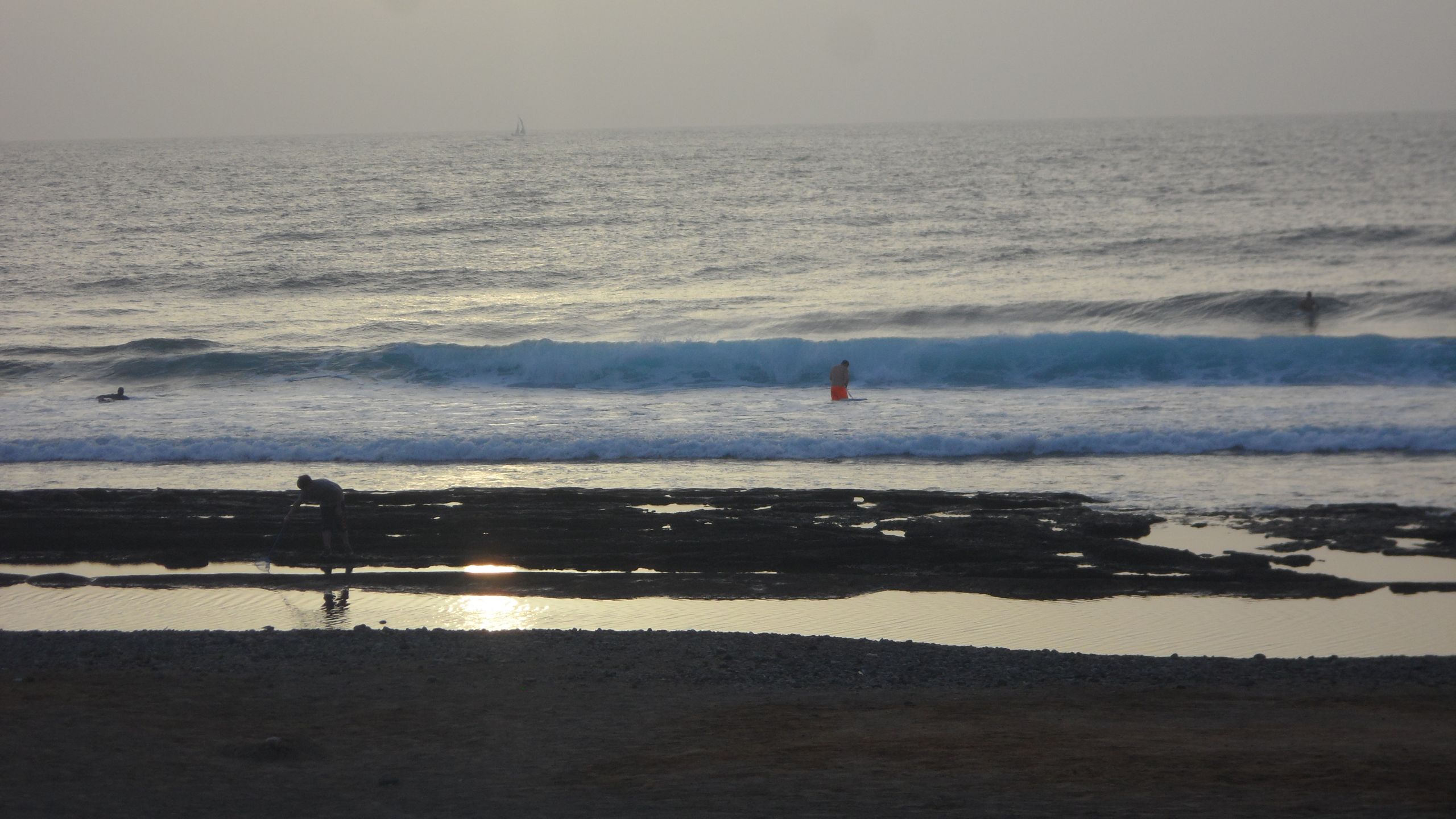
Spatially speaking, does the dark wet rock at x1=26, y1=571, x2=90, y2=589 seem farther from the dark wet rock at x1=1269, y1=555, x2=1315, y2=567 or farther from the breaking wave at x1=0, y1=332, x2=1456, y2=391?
the breaking wave at x1=0, y1=332, x2=1456, y2=391

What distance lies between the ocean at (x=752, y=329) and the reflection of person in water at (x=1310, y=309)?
0.22m

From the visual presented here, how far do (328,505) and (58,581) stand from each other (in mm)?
2872

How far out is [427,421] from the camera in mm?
22016

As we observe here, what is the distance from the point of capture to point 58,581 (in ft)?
41.8

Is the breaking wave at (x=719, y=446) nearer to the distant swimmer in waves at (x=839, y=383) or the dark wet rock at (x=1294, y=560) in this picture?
the distant swimmer in waves at (x=839, y=383)

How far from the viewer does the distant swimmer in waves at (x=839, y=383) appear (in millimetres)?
23703

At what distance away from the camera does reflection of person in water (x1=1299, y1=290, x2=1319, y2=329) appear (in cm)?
3228

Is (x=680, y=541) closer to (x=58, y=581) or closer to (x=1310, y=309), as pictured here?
(x=58, y=581)

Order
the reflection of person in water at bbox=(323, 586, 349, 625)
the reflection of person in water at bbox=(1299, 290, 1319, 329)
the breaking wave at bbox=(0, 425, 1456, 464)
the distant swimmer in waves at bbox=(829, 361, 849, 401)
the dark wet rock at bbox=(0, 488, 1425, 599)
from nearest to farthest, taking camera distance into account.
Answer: the reflection of person in water at bbox=(323, 586, 349, 625)
the dark wet rock at bbox=(0, 488, 1425, 599)
the breaking wave at bbox=(0, 425, 1456, 464)
the distant swimmer in waves at bbox=(829, 361, 849, 401)
the reflection of person in water at bbox=(1299, 290, 1319, 329)

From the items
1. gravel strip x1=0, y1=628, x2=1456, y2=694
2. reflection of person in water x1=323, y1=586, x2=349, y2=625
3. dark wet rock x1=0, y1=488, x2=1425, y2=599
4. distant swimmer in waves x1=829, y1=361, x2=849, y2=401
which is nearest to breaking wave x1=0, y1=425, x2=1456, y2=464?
dark wet rock x1=0, y1=488, x2=1425, y2=599

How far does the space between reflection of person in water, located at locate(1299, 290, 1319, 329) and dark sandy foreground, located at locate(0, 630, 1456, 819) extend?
25.7 meters

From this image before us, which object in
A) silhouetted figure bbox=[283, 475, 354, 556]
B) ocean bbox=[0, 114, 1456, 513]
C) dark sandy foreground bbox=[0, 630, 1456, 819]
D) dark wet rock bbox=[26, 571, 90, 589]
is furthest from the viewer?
ocean bbox=[0, 114, 1456, 513]

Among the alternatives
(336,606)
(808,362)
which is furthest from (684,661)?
(808,362)

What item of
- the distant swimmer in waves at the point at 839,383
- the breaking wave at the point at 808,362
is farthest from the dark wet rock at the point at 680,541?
the breaking wave at the point at 808,362
